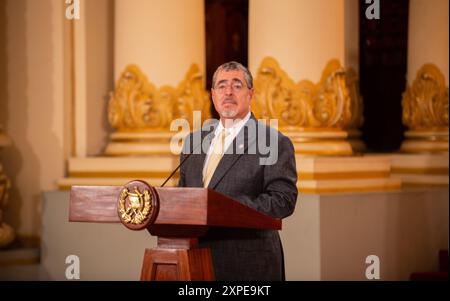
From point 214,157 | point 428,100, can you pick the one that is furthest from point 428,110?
point 214,157

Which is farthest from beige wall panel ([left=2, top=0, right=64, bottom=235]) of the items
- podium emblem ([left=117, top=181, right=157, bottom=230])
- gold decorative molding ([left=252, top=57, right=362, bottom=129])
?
podium emblem ([left=117, top=181, right=157, bottom=230])

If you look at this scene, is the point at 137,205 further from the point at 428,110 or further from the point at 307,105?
the point at 428,110

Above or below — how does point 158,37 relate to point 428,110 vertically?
above

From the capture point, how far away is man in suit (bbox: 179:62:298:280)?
3.70 meters

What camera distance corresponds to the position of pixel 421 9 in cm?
830

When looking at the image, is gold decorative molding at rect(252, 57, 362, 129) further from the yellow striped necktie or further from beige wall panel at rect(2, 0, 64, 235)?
the yellow striped necktie

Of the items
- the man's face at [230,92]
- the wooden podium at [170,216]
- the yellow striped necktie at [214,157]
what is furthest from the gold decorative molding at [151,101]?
the wooden podium at [170,216]

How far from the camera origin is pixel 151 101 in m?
7.32

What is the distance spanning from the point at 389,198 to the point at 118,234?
1.78 meters

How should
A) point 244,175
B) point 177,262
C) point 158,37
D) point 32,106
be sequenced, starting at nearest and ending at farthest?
point 177,262, point 244,175, point 158,37, point 32,106

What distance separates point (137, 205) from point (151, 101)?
13.1ft

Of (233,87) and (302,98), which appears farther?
(302,98)

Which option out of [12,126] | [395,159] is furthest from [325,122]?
[12,126]
